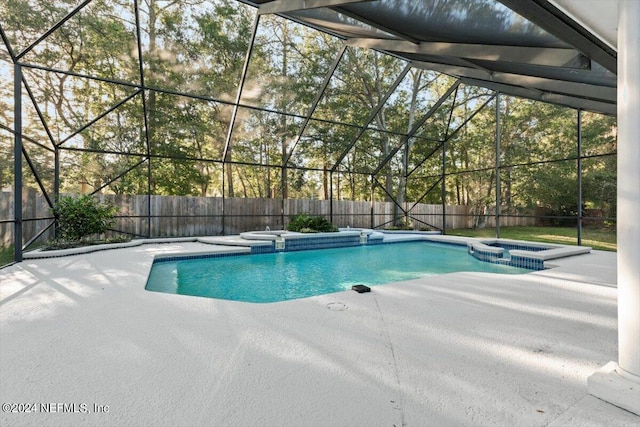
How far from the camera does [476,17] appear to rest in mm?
3811

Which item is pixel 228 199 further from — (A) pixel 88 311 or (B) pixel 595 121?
(B) pixel 595 121

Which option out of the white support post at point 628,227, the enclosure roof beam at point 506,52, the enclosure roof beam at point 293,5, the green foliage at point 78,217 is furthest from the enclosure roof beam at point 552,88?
the green foliage at point 78,217

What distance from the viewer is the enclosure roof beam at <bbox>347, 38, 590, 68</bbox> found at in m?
3.68

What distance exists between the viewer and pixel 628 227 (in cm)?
151

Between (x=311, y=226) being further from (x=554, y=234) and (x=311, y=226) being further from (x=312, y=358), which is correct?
(x=554, y=234)

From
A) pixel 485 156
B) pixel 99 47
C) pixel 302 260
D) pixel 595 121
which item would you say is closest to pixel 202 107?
pixel 99 47

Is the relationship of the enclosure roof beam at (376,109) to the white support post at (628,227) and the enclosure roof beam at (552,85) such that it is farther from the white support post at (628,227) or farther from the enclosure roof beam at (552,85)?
the white support post at (628,227)

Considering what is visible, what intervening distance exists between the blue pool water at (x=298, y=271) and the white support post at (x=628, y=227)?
348 cm

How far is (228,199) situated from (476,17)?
356 inches

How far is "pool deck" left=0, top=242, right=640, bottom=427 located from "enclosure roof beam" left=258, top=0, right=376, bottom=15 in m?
3.76

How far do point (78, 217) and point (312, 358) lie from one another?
7478 millimetres

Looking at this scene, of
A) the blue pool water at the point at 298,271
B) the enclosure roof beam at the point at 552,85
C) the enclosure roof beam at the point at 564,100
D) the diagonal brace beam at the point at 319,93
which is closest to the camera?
the blue pool water at the point at 298,271

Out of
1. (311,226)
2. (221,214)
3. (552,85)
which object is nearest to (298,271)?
(311,226)

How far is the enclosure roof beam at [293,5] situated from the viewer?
12.8ft
